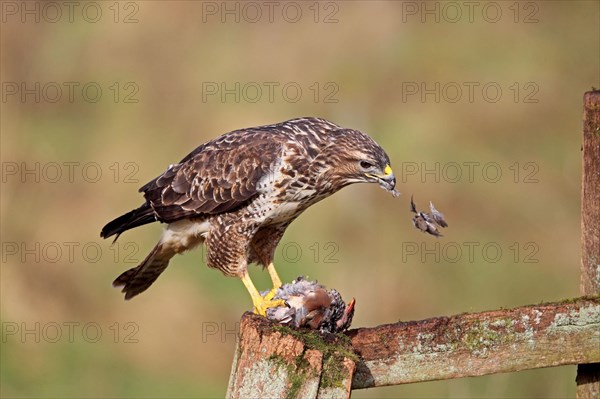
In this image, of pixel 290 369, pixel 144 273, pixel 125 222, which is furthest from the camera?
pixel 144 273

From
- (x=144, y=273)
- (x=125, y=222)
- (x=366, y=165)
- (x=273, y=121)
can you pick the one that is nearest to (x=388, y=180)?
(x=366, y=165)

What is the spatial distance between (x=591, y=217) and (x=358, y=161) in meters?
1.37

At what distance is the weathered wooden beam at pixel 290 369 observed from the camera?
3.29 metres

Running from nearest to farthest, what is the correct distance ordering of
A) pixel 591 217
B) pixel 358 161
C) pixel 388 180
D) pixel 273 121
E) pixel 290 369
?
pixel 290 369 < pixel 591 217 < pixel 388 180 < pixel 358 161 < pixel 273 121

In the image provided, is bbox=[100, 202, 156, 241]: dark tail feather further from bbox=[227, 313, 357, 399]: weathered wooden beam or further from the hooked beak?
bbox=[227, 313, 357, 399]: weathered wooden beam

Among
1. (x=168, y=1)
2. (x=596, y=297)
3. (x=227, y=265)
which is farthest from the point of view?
(x=168, y=1)

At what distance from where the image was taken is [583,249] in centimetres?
384

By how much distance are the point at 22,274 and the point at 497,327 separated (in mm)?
4914

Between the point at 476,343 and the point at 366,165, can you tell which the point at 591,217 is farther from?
the point at 366,165

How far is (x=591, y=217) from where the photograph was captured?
3.76 m

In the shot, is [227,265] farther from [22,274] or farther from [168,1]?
[168,1]

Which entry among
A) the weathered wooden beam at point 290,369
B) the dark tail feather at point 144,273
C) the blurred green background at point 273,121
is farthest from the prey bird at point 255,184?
the blurred green background at point 273,121

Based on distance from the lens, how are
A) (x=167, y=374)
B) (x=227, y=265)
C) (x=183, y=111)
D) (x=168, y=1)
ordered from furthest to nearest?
(x=168, y=1) → (x=183, y=111) → (x=167, y=374) → (x=227, y=265)

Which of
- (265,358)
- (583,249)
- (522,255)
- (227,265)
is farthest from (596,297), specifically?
(522,255)
